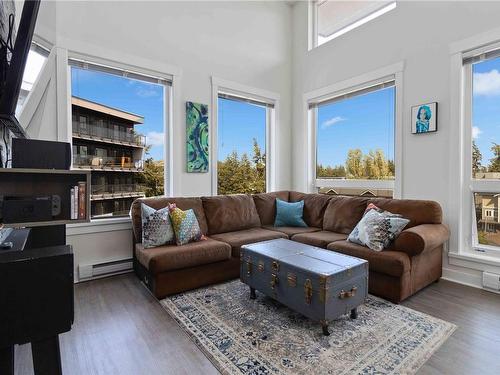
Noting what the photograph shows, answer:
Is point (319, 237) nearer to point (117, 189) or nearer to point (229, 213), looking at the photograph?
point (229, 213)

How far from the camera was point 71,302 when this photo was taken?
3.67 feet

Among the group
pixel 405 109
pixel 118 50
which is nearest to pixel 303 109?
pixel 405 109

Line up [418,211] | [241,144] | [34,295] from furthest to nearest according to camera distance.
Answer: [241,144]
[418,211]
[34,295]

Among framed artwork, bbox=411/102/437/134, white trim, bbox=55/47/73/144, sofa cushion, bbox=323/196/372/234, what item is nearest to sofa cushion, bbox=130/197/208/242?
white trim, bbox=55/47/73/144

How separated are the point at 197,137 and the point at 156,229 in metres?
1.44

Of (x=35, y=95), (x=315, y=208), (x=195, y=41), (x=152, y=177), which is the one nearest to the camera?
(x=35, y=95)

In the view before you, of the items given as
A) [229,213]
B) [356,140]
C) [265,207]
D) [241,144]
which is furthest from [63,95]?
[356,140]

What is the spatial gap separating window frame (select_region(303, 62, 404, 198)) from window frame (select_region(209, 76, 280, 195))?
1.74ft

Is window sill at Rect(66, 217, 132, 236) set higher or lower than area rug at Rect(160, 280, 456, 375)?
higher

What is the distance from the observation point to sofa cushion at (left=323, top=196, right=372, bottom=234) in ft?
10.8

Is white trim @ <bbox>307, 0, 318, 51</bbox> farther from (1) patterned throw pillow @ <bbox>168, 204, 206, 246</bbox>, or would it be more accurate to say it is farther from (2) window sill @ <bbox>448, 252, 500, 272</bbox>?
(2) window sill @ <bbox>448, 252, 500, 272</bbox>

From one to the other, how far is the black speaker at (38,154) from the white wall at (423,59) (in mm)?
3392

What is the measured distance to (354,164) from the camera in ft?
13.1

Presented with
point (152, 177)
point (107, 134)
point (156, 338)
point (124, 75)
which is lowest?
point (156, 338)
